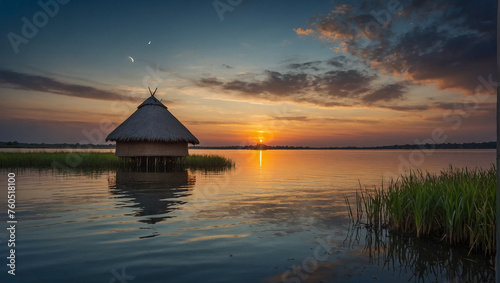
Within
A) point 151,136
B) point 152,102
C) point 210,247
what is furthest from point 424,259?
point 152,102

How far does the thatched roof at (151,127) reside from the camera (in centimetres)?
2791

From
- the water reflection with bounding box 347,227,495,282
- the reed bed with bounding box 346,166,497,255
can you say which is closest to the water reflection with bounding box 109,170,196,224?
A: the water reflection with bounding box 347,227,495,282

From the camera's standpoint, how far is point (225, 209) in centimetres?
1096

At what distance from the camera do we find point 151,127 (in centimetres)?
2864

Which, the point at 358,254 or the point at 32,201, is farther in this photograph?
the point at 32,201

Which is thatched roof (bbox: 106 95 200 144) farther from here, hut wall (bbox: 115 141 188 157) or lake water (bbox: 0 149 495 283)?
lake water (bbox: 0 149 495 283)

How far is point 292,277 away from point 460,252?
3667 millimetres

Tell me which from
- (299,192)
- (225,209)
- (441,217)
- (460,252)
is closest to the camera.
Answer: (460,252)

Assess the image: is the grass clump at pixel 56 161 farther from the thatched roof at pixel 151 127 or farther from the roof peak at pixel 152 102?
the roof peak at pixel 152 102

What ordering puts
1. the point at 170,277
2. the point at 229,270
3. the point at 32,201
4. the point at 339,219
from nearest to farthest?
the point at 170,277
the point at 229,270
the point at 339,219
the point at 32,201

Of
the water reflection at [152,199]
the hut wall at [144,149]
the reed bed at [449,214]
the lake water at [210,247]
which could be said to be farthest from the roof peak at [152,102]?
the reed bed at [449,214]

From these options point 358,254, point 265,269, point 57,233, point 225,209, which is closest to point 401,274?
point 358,254

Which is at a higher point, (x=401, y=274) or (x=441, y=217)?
(x=441, y=217)

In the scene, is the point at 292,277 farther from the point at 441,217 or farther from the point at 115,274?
the point at 441,217
